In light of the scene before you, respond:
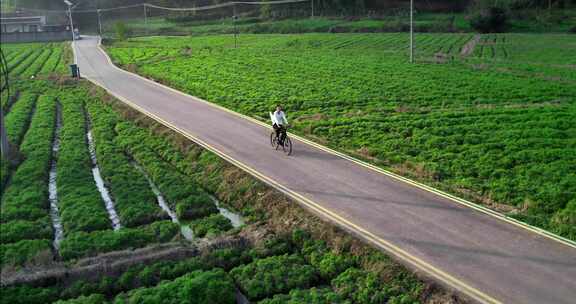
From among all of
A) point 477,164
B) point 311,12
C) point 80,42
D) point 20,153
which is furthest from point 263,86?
point 311,12

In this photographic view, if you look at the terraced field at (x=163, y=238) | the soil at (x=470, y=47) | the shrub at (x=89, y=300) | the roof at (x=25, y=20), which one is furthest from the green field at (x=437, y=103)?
the roof at (x=25, y=20)

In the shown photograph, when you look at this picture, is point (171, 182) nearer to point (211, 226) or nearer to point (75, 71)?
point (211, 226)

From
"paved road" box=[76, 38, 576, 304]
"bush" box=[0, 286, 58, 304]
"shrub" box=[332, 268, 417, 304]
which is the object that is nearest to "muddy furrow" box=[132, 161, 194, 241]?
"paved road" box=[76, 38, 576, 304]

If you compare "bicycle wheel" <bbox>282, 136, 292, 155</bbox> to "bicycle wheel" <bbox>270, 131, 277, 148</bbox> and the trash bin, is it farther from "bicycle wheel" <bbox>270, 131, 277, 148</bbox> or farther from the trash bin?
the trash bin

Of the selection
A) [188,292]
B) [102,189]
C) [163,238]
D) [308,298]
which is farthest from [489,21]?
[188,292]

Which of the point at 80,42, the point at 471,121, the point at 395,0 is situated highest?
the point at 395,0

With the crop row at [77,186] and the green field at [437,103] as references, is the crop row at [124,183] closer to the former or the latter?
the crop row at [77,186]

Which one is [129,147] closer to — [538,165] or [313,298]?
[313,298]
